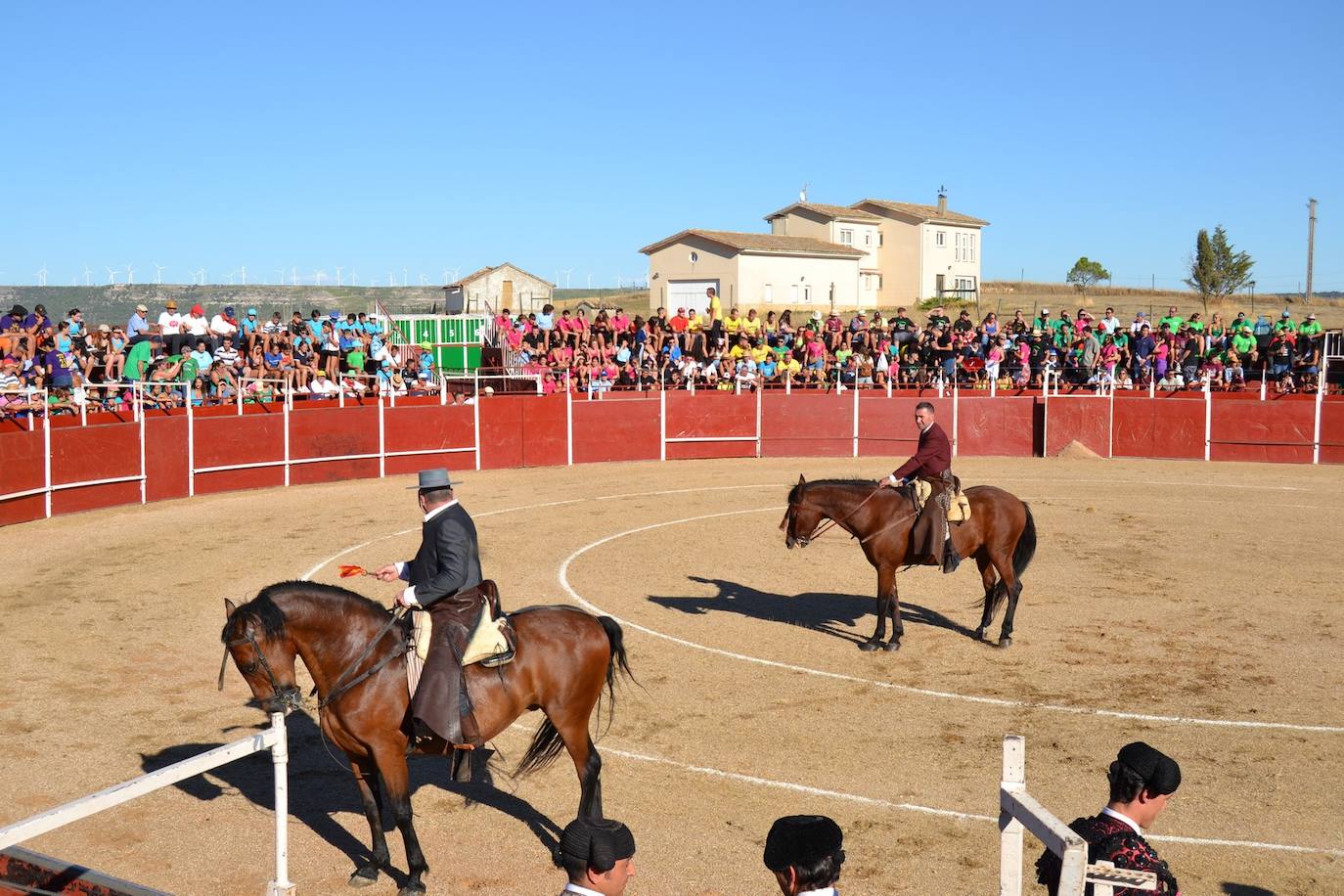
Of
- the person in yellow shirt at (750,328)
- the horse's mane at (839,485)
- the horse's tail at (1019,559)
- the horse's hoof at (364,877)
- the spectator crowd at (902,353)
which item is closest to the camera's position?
the horse's hoof at (364,877)

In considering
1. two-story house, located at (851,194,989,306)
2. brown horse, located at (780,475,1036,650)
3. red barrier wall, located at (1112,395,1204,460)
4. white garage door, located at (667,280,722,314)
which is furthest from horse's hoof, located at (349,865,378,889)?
two-story house, located at (851,194,989,306)

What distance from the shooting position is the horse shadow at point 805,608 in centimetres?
1388

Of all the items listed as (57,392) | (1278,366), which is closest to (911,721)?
(57,392)

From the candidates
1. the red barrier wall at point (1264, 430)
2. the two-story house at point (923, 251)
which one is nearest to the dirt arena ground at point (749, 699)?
the red barrier wall at point (1264, 430)

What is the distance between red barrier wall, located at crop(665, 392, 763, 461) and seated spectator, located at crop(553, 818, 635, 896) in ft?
80.5

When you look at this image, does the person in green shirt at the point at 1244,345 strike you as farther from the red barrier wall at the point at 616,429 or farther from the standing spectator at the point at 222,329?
the standing spectator at the point at 222,329

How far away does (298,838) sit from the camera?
8289mm

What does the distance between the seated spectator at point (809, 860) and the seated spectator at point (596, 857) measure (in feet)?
1.97

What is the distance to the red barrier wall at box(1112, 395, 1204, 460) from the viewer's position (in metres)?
28.8

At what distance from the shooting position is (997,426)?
29.8 meters

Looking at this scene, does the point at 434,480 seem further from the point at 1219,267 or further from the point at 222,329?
the point at 1219,267

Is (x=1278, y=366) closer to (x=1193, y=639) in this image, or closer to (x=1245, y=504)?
(x=1245, y=504)

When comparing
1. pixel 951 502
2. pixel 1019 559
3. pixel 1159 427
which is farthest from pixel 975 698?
pixel 1159 427

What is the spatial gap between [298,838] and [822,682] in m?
5.19
